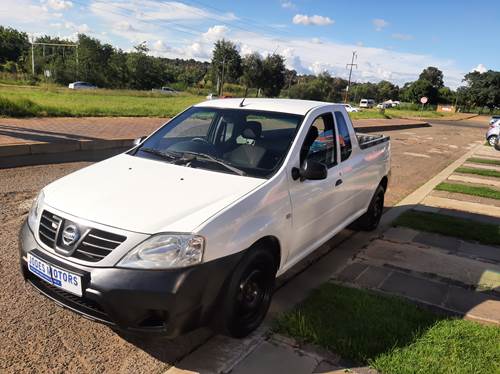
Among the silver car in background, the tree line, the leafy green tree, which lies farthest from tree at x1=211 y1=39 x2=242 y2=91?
the silver car in background

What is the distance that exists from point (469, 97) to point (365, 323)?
315 feet

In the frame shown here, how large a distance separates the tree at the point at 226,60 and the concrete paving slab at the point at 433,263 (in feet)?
223

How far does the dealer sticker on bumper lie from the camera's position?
8.41 ft

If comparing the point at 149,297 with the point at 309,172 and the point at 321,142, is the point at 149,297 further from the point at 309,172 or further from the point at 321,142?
the point at 321,142

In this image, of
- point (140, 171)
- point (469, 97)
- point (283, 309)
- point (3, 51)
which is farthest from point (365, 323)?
point (3, 51)

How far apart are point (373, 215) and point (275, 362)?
347 centimetres

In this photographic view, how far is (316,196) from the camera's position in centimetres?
382

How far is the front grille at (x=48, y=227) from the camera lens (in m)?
2.76

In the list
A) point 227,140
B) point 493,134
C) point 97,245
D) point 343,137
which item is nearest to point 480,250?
point 343,137

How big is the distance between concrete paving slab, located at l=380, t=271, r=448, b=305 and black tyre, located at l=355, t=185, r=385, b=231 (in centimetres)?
138

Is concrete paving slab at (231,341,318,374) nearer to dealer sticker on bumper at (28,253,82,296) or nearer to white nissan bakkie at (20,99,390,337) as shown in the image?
white nissan bakkie at (20,99,390,337)

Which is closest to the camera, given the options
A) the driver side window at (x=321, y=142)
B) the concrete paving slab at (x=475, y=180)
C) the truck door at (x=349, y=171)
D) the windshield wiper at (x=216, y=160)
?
the windshield wiper at (x=216, y=160)

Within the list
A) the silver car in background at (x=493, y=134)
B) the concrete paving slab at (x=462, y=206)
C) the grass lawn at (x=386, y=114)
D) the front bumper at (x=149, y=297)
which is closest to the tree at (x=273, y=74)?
the grass lawn at (x=386, y=114)

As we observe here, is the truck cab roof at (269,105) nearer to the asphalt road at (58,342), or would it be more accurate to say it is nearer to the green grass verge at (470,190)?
the asphalt road at (58,342)
